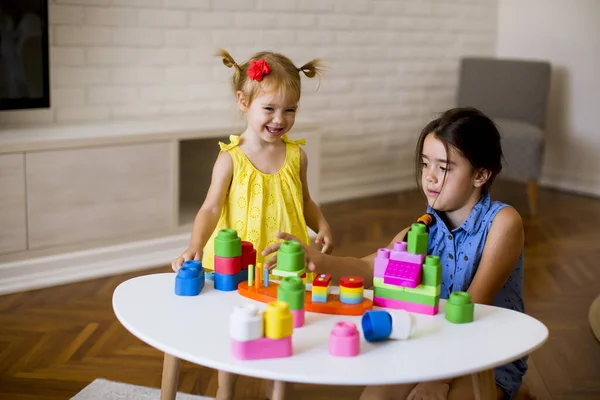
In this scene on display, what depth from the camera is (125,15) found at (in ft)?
12.6

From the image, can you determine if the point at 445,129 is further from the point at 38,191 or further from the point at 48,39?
the point at 48,39

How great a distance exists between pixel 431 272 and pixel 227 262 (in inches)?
17.0

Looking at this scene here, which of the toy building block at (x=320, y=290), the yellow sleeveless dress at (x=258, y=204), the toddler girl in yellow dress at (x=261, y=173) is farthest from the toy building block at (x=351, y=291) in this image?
the yellow sleeveless dress at (x=258, y=204)

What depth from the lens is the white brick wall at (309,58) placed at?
3.78m

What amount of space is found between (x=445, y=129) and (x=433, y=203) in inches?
7.0

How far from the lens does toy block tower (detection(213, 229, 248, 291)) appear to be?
1770 millimetres

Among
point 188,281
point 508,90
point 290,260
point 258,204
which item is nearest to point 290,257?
point 290,260

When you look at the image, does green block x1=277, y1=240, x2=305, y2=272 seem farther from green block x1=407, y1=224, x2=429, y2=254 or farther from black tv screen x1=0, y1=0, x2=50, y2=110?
black tv screen x1=0, y1=0, x2=50, y2=110

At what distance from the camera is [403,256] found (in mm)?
1684

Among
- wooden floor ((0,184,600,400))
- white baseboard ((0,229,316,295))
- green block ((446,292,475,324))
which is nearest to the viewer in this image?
green block ((446,292,475,324))

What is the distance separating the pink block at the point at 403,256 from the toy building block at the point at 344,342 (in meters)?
0.27

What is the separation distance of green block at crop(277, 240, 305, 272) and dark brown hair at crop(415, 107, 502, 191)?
49 cm

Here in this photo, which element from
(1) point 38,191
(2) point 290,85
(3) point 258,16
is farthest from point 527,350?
(3) point 258,16

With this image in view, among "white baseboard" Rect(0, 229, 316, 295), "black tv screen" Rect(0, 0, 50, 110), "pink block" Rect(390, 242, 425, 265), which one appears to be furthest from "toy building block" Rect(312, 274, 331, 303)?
"black tv screen" Rect(0, 0, 50, 110)
